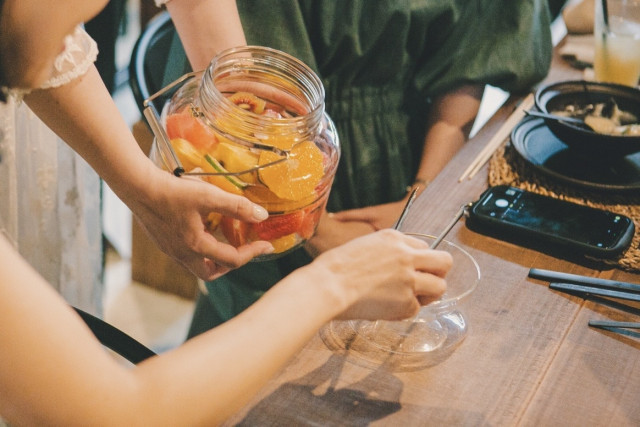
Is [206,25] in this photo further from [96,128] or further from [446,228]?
[446,228]

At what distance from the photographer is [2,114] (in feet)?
4.15

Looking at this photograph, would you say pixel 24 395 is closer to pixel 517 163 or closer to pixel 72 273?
pixel 517 163

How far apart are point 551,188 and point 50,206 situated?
1030 mm

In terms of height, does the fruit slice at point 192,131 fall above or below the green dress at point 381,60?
above

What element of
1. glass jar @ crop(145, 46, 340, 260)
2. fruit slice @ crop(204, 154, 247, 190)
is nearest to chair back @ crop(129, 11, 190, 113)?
glass jar @ crop(145, 46, 340, 260)

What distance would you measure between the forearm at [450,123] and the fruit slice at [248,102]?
2.07 feet

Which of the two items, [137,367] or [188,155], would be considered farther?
[188,155]

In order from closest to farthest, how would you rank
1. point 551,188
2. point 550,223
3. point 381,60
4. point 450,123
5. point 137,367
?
1. point 137,367
2. point 550,223
3. point 551,188
4. point 381,60
5. point 450,123

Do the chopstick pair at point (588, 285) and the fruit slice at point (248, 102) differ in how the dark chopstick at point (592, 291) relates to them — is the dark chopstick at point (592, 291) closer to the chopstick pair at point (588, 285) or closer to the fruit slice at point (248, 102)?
the chopstick pair at point (588, 285)

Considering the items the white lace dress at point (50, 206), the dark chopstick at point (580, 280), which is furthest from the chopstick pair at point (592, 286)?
the white lace dress at point (50, 206)

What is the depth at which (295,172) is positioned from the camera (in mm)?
861

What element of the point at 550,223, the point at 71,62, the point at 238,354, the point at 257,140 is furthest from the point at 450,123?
the point at 238,354

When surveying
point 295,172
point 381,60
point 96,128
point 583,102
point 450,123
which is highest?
point 96,128

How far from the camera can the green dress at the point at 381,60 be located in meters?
1.27
